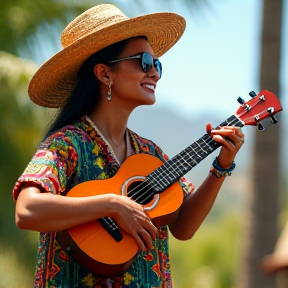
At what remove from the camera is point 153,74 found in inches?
152

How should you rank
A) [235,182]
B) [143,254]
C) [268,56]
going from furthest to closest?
[235,182] < [268,56] < [143,254]

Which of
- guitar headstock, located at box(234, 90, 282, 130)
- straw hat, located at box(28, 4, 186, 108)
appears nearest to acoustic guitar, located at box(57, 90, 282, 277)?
guitar headstock, located at box(234, 90, 282, 130)

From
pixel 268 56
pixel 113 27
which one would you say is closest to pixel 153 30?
pixel 113 27

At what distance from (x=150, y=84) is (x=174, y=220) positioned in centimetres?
62

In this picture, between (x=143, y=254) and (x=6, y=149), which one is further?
(x=6, y=149)

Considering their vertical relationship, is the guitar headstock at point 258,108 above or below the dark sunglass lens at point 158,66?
below

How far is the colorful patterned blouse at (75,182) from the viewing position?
3.58 meters

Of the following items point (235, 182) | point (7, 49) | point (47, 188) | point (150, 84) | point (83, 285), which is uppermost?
point (235, 182)

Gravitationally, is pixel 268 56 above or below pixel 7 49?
below

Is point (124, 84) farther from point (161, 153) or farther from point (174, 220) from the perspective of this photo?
point (174, 220)

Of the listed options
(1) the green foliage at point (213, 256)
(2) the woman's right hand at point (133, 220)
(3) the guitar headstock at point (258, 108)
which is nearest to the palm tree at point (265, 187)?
(3) the guitar headstock at point (258, 108)

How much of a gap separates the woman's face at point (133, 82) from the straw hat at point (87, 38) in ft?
0.35

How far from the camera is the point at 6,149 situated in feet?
35.0

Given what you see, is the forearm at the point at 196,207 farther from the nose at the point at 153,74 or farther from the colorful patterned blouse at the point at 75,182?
the nose at the point at 153,74
